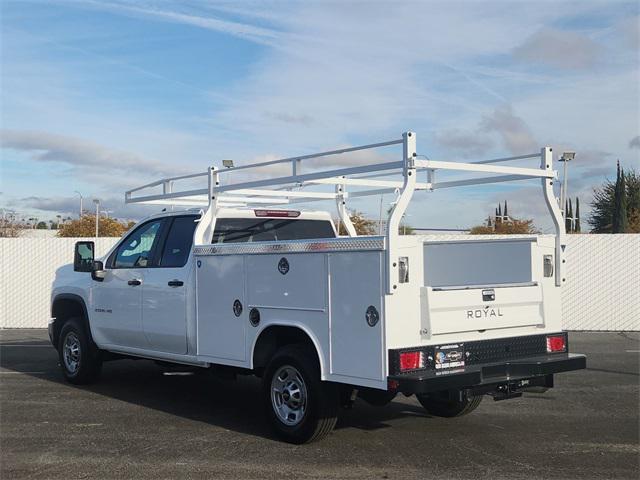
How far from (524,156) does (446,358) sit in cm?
222

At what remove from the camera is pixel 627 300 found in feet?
52.2

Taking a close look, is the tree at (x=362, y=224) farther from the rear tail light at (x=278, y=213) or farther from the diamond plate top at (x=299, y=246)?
the diamond plate top at (x=299, y=246)

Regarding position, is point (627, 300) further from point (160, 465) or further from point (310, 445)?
point (160, 465)

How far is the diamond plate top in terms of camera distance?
585cm

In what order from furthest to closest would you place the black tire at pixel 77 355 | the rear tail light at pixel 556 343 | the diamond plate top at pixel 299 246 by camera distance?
the black tire at pixel 77 355
the rear tail light at pixel 556 343
the diamond plate top at pixel 299 246

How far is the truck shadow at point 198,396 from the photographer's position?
748cm

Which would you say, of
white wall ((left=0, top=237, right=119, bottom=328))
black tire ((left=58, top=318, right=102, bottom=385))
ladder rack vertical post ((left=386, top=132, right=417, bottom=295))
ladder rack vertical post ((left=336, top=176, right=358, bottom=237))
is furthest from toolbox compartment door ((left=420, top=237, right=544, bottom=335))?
white wall ((left=0, top=237, right=119, bottom=328))

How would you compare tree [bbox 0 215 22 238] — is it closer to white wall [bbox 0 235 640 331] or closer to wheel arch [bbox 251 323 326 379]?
white wall [bbox 0 235 640 331]

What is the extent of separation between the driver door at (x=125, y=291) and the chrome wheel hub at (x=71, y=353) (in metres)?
0.50

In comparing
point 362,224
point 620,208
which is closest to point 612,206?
point 620,208

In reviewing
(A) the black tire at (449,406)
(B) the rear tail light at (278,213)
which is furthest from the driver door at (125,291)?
(A) the black tire at (449,406)

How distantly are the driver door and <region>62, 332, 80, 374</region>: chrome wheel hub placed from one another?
0.50 m

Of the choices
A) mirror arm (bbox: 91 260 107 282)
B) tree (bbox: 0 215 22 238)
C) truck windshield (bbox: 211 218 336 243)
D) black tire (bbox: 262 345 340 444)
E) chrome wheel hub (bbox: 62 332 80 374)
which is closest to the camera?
black tire (bbox: 262 345 340 444)

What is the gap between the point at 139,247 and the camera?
343 inches
